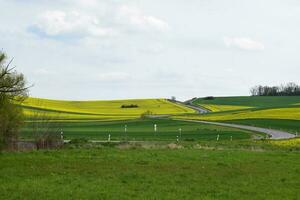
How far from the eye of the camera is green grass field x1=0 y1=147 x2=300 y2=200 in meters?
17.2

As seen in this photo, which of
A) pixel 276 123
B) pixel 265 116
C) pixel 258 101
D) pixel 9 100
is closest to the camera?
pixel 9 100

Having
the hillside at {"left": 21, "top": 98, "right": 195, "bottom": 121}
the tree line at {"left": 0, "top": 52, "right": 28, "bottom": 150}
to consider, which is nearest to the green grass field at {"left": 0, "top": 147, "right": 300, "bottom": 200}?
the tree line at {"left": 0, "top": 52, "right": 28, "bottom": 150}

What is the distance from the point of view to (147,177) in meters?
21.7

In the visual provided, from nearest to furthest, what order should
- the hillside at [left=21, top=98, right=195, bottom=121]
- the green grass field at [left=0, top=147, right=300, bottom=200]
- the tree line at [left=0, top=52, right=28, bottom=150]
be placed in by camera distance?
the green grass field at [left=0, top=147, right=300, bottom=200], the tree line at [left=0, top=52, right=28, bottom=150], the hillside at [left=21, top=98, right=195, bottom=121]

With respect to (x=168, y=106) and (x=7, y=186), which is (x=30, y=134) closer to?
(x=7, y=186)

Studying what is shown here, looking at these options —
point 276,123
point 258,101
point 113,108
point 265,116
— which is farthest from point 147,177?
point 258,101

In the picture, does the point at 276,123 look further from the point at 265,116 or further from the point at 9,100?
the point at 9,100

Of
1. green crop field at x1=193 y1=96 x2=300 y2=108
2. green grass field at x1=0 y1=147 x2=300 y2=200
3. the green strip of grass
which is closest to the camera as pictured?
green grass field at x1=0 y1=147 x2=300 y2=200

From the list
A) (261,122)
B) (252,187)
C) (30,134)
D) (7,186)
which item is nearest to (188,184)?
(252,187)

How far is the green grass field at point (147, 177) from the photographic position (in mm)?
17188

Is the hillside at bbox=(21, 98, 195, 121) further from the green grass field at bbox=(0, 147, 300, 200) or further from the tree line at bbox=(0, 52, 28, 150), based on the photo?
the green grass field at bbox=(0, 147, 300, 200)

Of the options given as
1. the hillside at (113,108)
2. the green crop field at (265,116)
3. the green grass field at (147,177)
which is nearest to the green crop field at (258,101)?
the green crop field at (265,116)

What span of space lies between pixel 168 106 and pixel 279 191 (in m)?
158

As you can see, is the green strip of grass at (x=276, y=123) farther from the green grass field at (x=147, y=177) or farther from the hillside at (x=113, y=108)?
the green grass field at (x=147, y=177)
